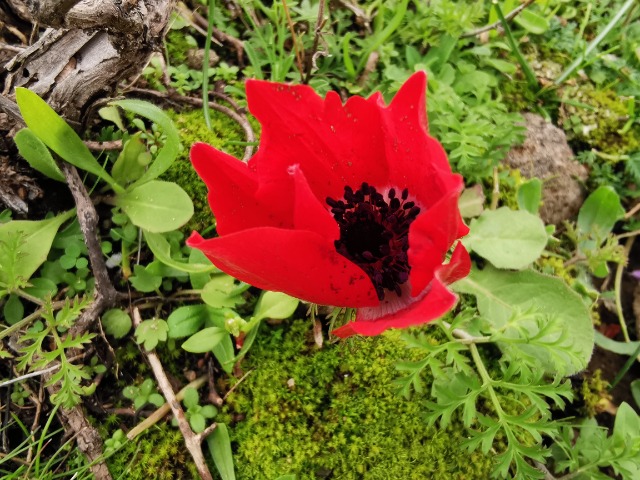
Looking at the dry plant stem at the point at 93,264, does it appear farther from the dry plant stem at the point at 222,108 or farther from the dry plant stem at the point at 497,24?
the dry plant stem at the point at 497,24

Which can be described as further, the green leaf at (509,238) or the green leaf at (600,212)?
the green leaf at (600,212)

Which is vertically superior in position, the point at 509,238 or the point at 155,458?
the point at 509,238

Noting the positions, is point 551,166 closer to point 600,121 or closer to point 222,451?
point 600,121

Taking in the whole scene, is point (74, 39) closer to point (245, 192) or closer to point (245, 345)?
point (245, 192)

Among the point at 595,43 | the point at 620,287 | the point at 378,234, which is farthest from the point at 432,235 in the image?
the point at 595,43

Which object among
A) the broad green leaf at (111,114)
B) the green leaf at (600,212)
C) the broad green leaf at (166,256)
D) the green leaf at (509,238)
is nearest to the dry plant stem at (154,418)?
the broad green leaf at (166,256)

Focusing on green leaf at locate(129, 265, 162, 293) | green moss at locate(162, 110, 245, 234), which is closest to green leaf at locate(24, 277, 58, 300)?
green leaf at locate(129, 265, 162, 293)
